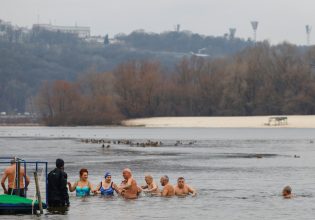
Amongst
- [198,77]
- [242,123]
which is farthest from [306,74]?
[198,77]

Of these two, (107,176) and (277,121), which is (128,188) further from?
(277,121)

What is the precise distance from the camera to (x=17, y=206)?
98.2 ft

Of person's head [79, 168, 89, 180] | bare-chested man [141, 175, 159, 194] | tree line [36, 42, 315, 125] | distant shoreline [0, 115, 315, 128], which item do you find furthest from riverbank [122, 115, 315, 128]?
person's head [79, 168, 89, 180]

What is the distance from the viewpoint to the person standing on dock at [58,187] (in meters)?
30.0

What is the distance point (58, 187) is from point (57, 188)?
96 millimetres

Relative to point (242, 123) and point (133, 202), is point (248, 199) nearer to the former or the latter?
point (133, 202)

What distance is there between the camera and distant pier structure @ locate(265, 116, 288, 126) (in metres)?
148

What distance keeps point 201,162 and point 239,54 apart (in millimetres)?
115308

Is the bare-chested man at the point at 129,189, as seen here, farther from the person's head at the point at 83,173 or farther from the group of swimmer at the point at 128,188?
the person's head at the point at 83,173

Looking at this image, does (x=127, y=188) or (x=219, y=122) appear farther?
(x=219, y=122)

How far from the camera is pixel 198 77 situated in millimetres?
176000

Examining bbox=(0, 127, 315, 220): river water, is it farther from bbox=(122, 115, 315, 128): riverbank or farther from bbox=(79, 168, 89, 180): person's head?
bbox=(122, 115, 315, 128): riverbank

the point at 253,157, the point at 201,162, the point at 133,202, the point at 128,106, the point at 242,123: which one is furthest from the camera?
the point at 128,106

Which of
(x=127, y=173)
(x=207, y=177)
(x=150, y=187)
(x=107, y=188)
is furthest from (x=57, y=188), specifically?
(x=207, y=177)
